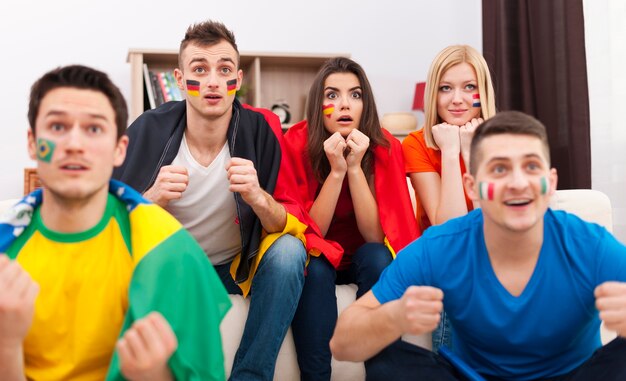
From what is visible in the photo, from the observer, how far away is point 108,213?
4.53ft

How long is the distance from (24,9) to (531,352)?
326cm

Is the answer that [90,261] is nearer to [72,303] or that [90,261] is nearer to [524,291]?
[72,303]

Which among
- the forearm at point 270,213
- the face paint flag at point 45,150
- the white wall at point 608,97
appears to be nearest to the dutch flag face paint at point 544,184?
the forearm at point 270,213

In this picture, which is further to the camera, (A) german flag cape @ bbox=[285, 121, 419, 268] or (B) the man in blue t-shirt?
(A) german flag cape @ bbox=[285, 121, 419, 268]

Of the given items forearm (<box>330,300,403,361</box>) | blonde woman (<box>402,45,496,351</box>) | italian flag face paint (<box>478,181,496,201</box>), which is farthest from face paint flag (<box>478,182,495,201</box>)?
blonde woman (<box>402,45,496,351</box>)

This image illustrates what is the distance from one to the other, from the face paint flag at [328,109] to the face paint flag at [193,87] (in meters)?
0.46

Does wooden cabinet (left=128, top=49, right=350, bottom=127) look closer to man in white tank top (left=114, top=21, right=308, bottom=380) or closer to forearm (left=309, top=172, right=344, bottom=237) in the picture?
man in white tank top (left=114, top=21, right=308, bottom=380)

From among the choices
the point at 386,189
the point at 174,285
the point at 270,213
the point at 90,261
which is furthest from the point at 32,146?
the point at 386,189

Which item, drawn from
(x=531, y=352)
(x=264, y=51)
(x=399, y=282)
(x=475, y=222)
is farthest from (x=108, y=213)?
(x=264, y=51)

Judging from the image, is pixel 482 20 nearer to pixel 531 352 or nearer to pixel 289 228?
pixel 289 228

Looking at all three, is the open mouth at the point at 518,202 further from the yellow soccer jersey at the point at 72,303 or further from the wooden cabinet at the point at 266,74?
the wooden cabinet at the point at 266,74

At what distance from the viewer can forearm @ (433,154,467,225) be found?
7.07 ft

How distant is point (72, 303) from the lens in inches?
51.8

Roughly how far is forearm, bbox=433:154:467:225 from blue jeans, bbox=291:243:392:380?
0.26 metres
